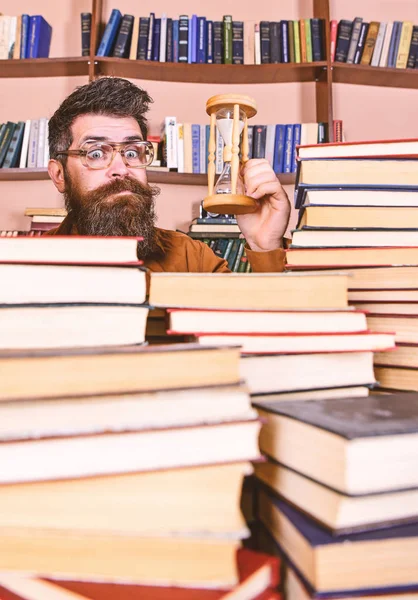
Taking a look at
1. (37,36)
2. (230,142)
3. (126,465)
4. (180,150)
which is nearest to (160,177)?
(180,150)

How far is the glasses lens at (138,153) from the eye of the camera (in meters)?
1.49

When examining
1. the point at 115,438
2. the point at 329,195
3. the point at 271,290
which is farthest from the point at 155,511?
the point at 329,195

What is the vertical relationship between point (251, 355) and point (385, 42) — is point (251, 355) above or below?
below

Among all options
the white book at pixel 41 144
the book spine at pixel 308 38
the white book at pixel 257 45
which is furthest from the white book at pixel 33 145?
the book spine at pixel 308 38

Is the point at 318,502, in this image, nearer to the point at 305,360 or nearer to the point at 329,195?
the point at 305,360

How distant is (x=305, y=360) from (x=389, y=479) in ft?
0.58

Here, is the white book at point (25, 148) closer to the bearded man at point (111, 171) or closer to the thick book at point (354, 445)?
the bearded man at point (111, 171)

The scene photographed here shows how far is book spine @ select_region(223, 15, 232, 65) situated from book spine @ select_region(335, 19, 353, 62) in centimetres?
49

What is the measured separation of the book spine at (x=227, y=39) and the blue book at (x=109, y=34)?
0.47m

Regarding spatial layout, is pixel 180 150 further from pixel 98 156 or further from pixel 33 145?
pixel 98 156

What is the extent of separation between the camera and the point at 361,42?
2.54 m

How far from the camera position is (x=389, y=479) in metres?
0.42

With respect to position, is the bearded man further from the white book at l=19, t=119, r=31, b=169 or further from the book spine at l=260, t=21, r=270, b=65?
the book spine at l=260, t=21, r=270, b=65

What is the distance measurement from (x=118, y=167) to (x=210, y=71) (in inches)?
52.4
